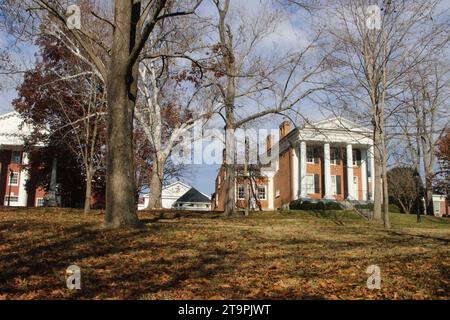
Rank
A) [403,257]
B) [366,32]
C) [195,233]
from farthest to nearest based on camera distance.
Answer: [366,32], [195,233], [403,257]

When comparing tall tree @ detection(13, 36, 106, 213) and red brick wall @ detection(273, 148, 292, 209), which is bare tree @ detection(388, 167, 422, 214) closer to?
red brick wall @ detection(273, 148, 292, 209)

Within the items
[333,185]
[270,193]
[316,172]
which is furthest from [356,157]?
[270,193]

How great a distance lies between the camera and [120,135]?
1052 centimetres

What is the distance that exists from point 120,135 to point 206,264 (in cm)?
456

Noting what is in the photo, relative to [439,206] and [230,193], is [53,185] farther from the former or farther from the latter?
[439,206]

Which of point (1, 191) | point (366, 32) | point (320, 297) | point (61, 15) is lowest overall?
point (320, 297)

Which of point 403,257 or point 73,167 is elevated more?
point 73,167

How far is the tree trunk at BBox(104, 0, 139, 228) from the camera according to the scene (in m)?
10.4

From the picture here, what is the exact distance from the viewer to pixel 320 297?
5.33 metres

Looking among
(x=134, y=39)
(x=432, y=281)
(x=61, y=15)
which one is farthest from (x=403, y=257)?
(x=61, y=15)

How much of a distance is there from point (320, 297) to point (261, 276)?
123cm

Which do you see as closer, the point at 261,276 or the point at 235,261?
the point at 261,276

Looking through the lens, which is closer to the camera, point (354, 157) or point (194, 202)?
point (354, 157)

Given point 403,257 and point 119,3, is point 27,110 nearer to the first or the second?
point 119,3
